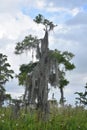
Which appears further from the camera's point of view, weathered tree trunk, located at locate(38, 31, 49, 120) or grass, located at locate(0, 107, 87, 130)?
weathered tree trunk, located at locate(38, 31, 49, 120)

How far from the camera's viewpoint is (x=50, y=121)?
13.6 metres

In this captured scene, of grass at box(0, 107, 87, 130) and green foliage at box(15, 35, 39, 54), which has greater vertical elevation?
green foliage at box(15, 35, 39, 54)

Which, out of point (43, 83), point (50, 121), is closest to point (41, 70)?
point (43, 83)

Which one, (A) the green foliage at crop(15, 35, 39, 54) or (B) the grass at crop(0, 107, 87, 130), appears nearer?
(B) the grass at crop(0, 107, 87, 130)

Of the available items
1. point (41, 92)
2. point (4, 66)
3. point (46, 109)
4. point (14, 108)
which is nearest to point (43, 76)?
point (41, 92)

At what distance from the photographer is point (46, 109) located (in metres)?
14.5

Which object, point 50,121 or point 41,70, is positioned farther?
point 41,70

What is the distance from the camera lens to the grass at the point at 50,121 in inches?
493

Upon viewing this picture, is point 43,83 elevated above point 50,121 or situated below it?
above

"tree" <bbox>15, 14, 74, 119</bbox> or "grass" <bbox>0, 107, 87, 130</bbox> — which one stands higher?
"tree" <bbox>15, 14, 74, 119</bbox>

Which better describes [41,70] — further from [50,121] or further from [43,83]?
[50,121]

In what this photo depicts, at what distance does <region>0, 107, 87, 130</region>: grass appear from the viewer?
1252 centimetres

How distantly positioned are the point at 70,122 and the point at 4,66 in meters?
22.2

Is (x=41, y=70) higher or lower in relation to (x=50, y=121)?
higher
